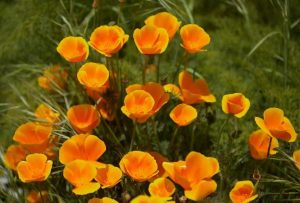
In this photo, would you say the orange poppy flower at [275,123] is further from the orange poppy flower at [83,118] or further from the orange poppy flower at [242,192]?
the orange poppy flower at [83,118]

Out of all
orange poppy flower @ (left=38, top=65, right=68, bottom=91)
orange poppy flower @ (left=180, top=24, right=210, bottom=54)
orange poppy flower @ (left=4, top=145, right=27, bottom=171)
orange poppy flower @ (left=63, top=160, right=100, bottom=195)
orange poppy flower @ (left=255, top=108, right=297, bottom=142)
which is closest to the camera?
orange poppy flower @ (left=63, top=160, right=100, bottom=195)

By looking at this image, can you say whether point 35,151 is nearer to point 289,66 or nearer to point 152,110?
point 152,110

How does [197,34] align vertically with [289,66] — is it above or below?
above

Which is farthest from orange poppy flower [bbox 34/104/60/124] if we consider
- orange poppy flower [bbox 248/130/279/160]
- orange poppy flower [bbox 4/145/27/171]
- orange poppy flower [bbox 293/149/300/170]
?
orange poppy flower [bbox 293/149/300/170]

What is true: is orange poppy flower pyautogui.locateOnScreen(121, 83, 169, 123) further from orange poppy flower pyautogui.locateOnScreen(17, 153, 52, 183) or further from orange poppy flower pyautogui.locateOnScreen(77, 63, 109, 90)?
orange poppy flower pyautogui.locateOnScreen(17, 153, 52, 183)

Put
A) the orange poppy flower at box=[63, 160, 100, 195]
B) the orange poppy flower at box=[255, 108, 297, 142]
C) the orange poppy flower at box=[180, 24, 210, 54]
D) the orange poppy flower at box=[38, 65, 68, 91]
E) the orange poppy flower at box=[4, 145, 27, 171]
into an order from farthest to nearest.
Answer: the orange poppy flower at box=[38, 65, 68, 91]
the orange poppy flower at box=[4, 145, 27, 171]
the orange poppy flower at box=[180, 24, 210, 54]
the orange poppy flower at box=[255, 108, 297, 142]
the orange poppy flower at box=[63, 160, 100, 195]

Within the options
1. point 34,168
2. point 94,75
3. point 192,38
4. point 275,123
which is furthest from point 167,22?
point 34,168

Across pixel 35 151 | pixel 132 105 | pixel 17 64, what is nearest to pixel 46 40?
pixel 17 64
